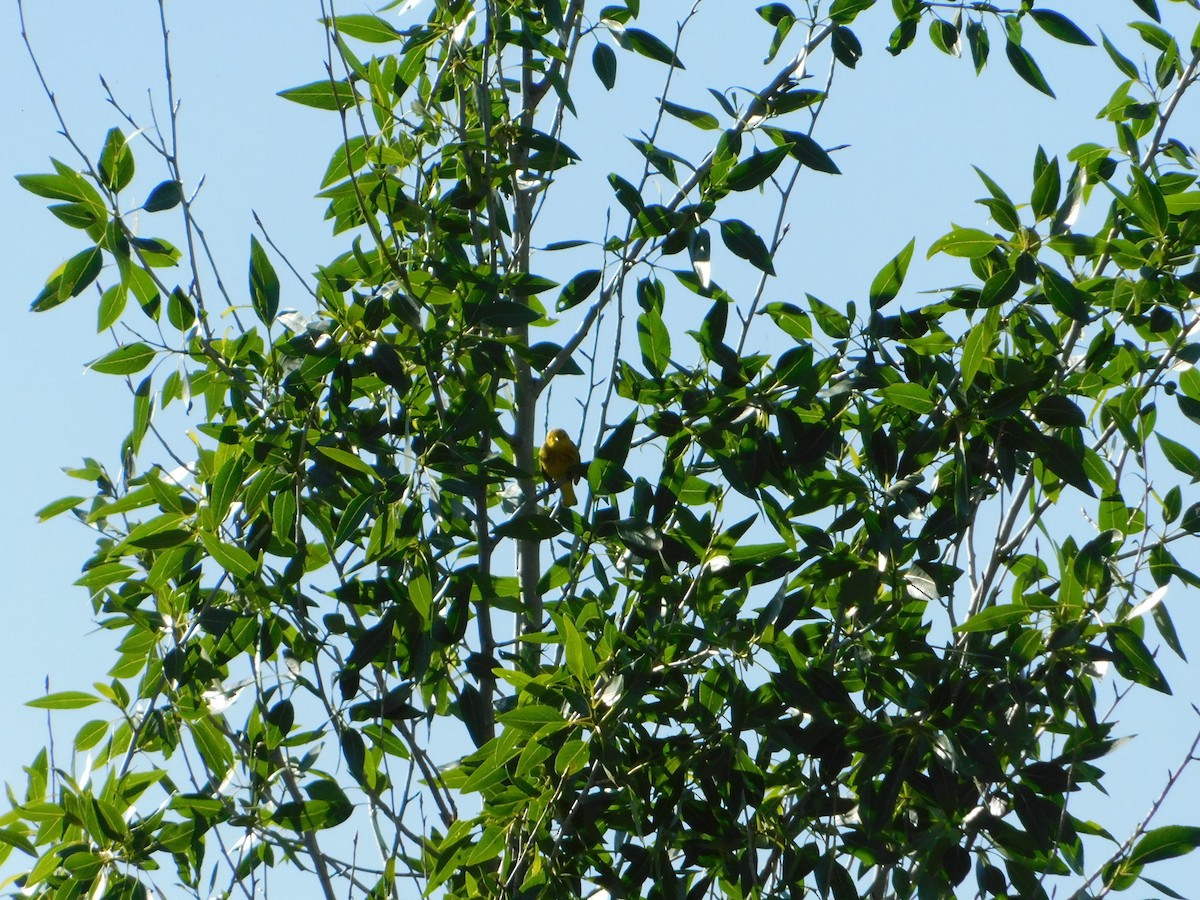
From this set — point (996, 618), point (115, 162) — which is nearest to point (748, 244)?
point (996, 618)

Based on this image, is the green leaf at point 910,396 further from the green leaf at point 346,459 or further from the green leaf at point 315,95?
the green leaf at point 315,95

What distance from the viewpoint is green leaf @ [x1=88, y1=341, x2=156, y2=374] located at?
228 cm

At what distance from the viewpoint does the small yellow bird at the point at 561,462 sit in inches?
109

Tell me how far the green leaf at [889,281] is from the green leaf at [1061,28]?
0.74 metres

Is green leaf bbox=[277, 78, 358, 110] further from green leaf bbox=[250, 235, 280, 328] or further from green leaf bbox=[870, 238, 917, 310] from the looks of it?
green leaf bbox=[870, 238, 917, 310]

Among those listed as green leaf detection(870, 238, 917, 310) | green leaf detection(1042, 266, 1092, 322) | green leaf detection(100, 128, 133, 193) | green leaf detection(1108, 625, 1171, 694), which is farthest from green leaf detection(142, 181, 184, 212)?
green leaf detection(1108, 625, 1171, 694)

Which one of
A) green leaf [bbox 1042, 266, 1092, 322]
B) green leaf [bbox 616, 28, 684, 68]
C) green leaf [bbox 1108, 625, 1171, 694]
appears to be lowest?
green leaf [bbox 1108, 625, 1171, 694]

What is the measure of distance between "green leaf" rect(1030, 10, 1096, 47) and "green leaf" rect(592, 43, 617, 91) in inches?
34.4

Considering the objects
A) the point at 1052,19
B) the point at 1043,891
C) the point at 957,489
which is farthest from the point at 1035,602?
the point at 1052,19

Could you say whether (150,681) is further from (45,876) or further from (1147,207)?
(1147,207)

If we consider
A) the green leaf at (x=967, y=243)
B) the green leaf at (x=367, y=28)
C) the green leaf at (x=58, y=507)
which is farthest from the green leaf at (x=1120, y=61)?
the green leaf at (x=58, y=507)

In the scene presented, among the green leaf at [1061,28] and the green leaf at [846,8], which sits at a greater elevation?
the green leaf at [846,8]

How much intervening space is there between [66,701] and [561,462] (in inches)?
44.8

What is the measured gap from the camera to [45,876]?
Result: 2234 mm
